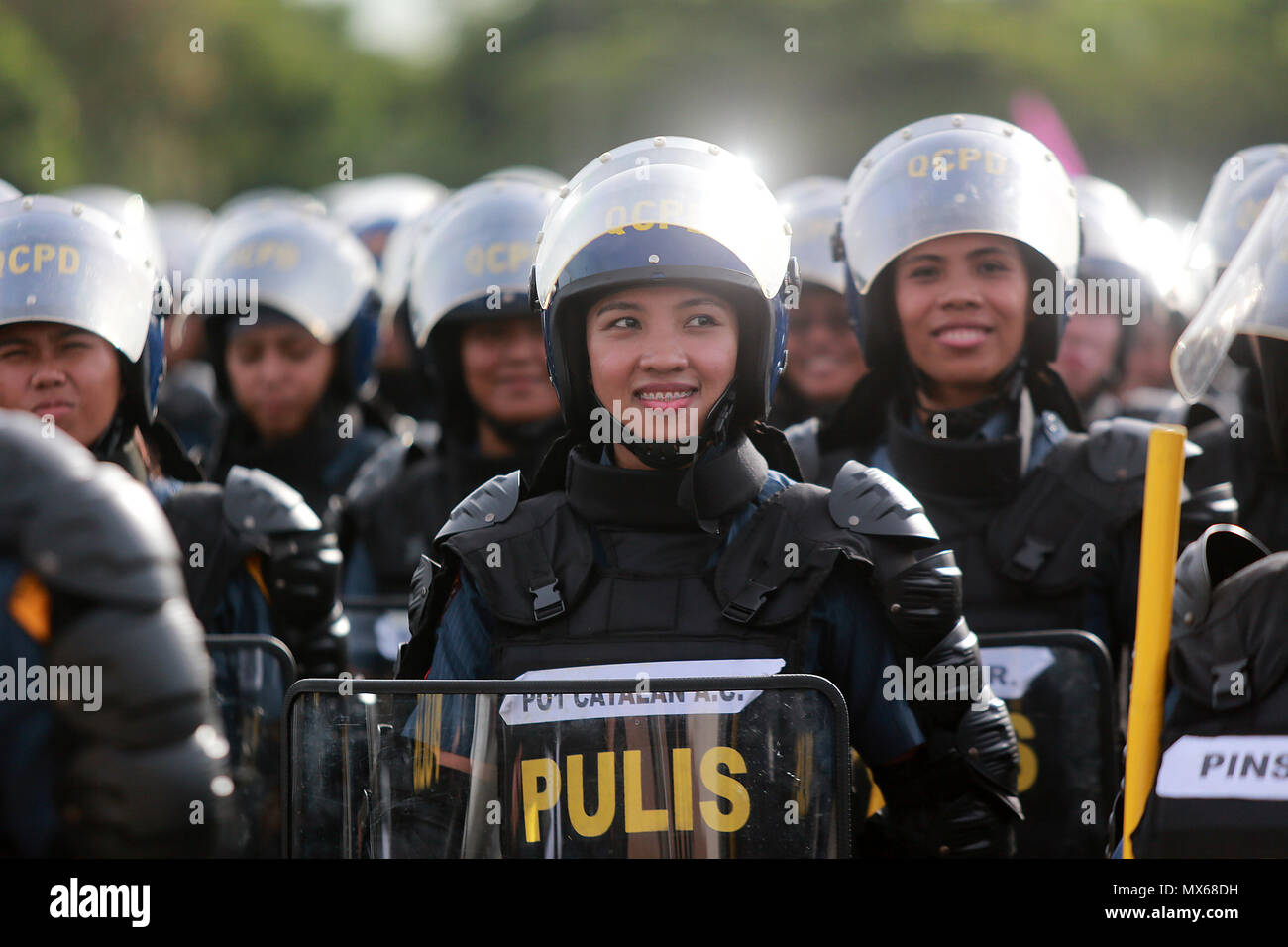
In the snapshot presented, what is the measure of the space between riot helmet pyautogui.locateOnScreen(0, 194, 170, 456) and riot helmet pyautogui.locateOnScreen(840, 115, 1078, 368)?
1.76 metres

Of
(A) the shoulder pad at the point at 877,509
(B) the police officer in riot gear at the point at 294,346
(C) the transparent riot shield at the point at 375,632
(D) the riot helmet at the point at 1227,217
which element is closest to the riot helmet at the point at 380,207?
(B) the police officer in riot gear at the point at 294,346

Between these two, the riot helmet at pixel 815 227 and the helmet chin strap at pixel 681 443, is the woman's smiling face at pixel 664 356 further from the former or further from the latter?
the riot helmet at pixel 815 227

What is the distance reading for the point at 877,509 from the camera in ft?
9.59

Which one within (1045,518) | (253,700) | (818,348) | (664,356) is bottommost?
(253,700)

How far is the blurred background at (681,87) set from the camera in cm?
2788

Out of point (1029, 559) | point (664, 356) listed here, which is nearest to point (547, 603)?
Answer: point (664, 356)

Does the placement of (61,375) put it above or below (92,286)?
below

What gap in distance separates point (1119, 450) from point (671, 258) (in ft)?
4.58

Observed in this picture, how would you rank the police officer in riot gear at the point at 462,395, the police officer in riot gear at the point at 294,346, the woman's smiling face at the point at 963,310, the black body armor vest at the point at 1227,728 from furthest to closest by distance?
the police officer in riot gear at the point at 294,346 < the police officer in riot gear at the point at 462,395 < the woman's smiling face at the point at 963,310 < the black body armor vest at the point at 1227,728

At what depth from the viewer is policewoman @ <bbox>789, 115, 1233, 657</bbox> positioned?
381 cm

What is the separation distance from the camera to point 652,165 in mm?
3258

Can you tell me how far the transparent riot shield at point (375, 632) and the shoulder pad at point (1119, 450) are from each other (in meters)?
1.75

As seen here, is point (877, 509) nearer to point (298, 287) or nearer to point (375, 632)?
point (375, 632)

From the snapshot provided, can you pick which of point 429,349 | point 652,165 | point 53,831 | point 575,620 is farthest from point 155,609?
point 429,349
